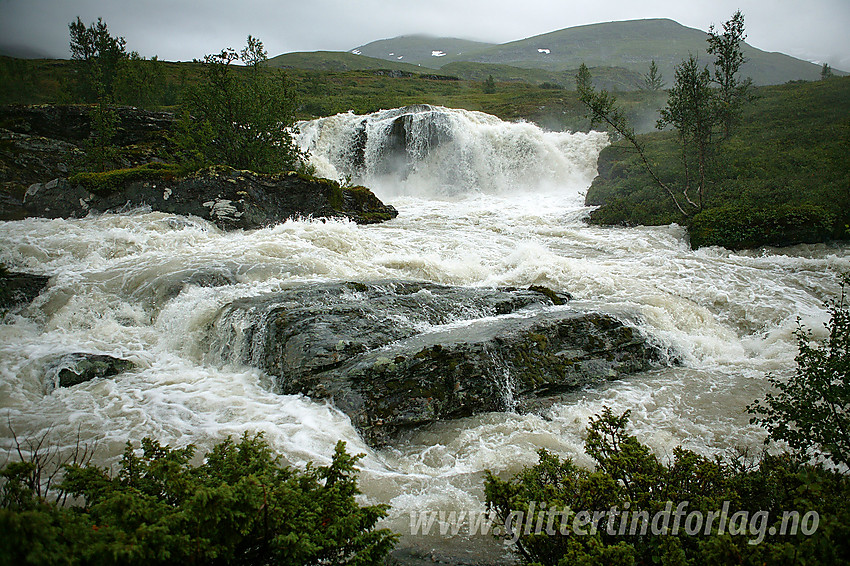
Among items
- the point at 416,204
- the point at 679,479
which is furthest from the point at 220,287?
the point at 416,204

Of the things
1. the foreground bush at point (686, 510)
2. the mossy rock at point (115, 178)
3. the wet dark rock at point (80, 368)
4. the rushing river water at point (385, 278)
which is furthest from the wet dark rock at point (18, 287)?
the foreground bush at point (686, 510)

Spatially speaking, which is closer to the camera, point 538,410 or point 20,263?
point 538,410

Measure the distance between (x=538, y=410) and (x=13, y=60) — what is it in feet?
49.6

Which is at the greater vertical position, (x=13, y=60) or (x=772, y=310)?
(x=13, y=60)

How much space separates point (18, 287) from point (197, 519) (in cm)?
1020

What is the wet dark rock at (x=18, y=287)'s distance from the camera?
8883 mm

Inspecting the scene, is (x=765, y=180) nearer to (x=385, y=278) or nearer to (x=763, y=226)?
(x=763, y=226)

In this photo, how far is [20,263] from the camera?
10.4 meters

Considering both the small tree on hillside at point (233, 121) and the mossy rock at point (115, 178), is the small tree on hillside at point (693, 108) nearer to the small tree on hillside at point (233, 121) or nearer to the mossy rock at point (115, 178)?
the small tree on hillside at point (233, 121)

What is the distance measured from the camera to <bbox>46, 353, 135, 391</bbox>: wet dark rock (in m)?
6.44

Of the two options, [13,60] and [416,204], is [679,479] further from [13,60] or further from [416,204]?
[416,204]

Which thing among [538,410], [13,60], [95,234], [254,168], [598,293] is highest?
[13,60]

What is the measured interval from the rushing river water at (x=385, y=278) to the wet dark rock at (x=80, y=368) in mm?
189

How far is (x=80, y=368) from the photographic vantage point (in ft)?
21.7
